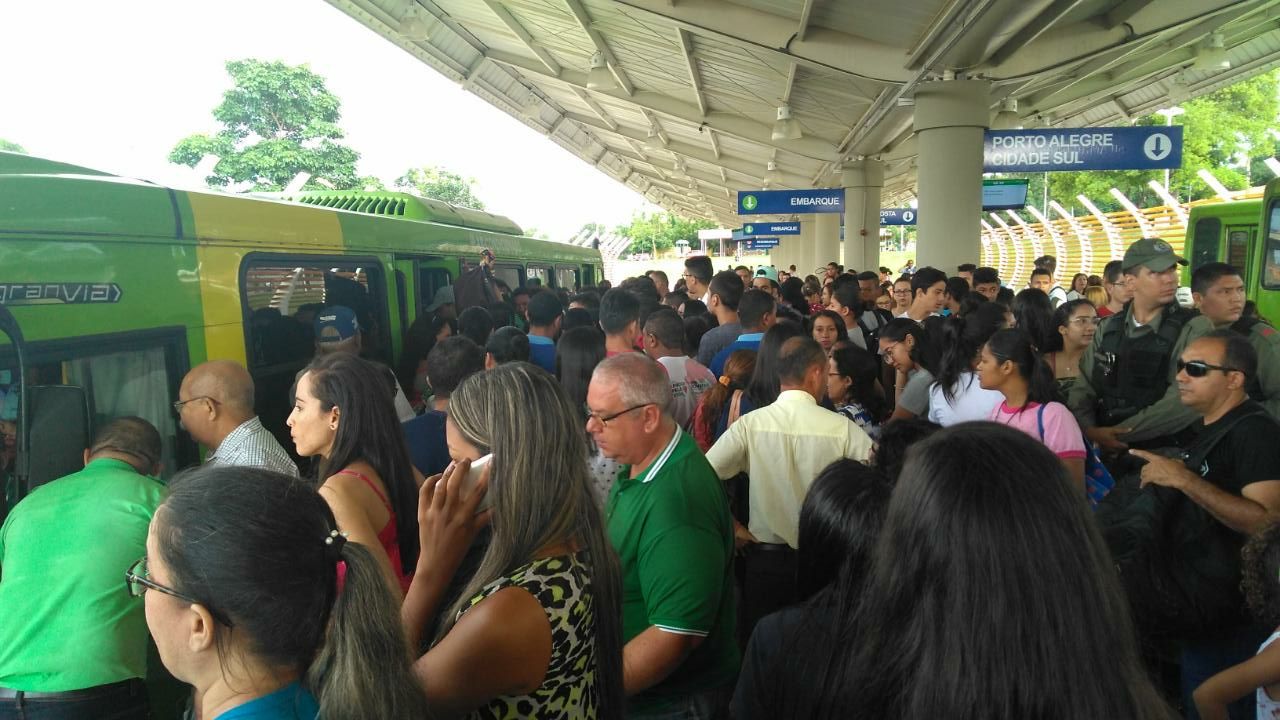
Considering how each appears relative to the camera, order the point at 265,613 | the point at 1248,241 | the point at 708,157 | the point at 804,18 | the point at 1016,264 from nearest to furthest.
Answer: the point at 265,613 < the point at 804,18 < the point at 1248,241 < the point at 708,157 < the point at 1016,264

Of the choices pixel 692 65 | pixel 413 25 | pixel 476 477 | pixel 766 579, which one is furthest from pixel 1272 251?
pixel 413 25

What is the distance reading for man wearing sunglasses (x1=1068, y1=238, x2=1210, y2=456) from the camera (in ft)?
14.7

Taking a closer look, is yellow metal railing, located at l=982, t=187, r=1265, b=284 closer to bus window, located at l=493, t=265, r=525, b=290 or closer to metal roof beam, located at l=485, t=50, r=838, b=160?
metal roof beam, located at l=485, t=50, r=838, b=160

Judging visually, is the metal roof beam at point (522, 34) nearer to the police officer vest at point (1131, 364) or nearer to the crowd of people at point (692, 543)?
the crowd of people at point (692, 543)

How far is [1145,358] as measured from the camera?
4691mm

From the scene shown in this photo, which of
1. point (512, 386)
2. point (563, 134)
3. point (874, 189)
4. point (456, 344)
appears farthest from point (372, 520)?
point (563, 134)

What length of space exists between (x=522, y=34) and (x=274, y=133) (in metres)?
30.7

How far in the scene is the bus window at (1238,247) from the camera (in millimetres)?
10334

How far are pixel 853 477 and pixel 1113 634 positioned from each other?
0.68 meters

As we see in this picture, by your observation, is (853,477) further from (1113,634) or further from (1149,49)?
(1149,49)

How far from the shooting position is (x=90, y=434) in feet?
11.7

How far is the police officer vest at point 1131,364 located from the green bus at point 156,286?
16.6 feet

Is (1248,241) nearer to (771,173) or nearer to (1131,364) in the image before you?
(1131,364)

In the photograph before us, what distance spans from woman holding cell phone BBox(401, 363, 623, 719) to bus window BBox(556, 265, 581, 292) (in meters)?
12.9
